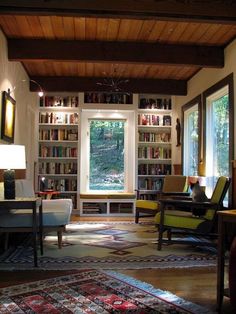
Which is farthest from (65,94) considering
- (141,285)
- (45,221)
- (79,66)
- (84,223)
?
(141,285)

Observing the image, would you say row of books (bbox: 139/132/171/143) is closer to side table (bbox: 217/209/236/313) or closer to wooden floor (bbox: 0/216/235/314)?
wooden floor (bbox: 0/216/235/314)

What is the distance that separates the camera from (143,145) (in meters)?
8.42

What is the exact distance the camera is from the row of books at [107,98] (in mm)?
8188

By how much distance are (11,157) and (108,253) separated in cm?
150

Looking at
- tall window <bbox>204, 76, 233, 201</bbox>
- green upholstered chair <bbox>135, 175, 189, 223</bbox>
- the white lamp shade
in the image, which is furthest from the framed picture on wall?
tall window <bbox>204, 76, 233, 201</bbox>

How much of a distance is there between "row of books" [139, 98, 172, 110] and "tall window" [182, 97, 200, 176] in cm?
76

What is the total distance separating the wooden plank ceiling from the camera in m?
3.99

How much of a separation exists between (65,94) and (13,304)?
20.4 ft

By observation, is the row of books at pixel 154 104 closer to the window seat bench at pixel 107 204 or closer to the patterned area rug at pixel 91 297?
the window seat bench at pixel 107 204

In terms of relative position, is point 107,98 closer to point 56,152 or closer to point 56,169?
point 56,152

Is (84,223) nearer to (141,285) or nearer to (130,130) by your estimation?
(130,130)

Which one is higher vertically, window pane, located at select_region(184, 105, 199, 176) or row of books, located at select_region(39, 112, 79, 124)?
row of books, located at select_region(39, 112, 79, 124)

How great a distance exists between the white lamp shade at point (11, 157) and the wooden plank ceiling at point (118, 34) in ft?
4.75

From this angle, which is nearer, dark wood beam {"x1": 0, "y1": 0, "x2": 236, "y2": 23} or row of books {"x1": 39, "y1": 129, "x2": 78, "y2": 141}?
dark wood beam {"x1": 0, "y1": 0, "x2": 236, "y2": 23}
